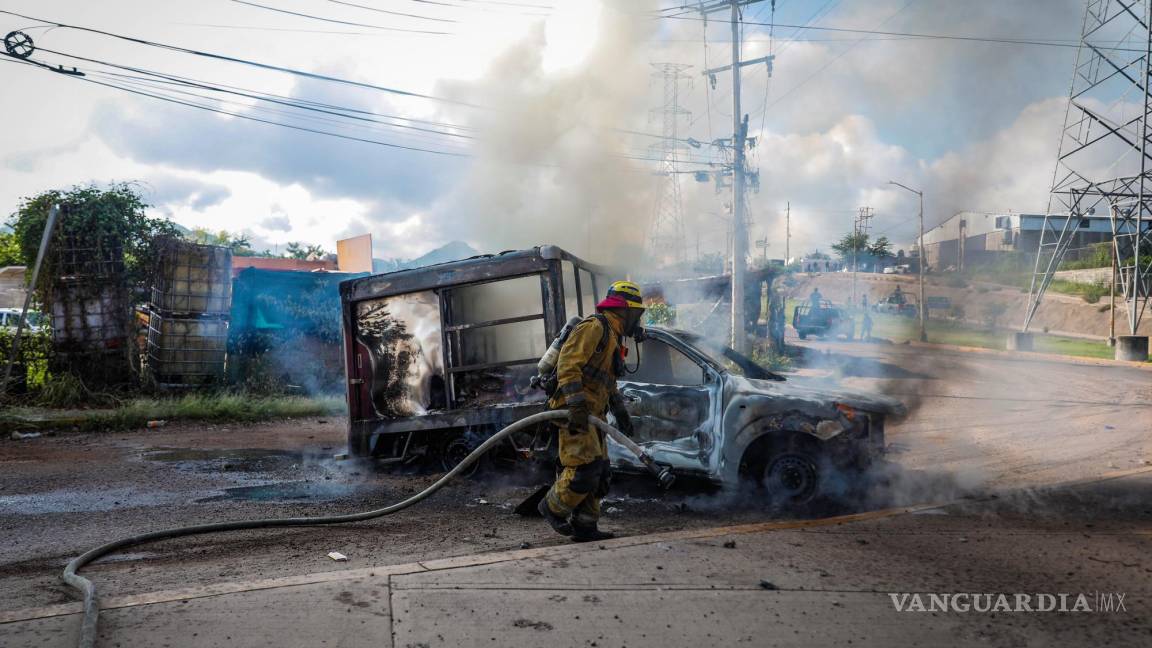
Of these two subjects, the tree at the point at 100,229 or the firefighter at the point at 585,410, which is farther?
the tree at the point at 100,229

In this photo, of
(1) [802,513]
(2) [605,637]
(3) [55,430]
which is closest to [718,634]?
A: (2) [605,637]

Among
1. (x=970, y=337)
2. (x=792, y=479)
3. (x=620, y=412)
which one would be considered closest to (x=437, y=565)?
(x=620, y=412)

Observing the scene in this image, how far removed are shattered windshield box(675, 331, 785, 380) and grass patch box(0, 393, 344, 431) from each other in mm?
7411

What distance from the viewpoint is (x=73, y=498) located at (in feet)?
20.6

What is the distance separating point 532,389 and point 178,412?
22.2 feet

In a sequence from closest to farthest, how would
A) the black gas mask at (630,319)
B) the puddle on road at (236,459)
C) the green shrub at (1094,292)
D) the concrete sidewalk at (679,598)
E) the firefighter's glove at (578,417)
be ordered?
the concrete sidewalk at (679,598)
the firefighter's glove at (578,417)
the black gas mask at (630,319)
the puddle on road at (236,459)
the green shrub at (1094,292)

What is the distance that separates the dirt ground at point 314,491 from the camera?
4531 millimetres

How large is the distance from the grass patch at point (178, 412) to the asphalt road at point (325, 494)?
469mm

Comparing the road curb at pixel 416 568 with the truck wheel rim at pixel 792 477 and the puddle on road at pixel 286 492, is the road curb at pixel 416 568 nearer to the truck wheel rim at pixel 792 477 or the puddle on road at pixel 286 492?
the truck wheel rim at pixel 792 477

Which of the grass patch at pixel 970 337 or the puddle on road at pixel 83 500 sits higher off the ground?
the puddle on road at pixel 83 500

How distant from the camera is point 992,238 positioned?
49.8 meters

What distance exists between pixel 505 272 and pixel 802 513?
10.3 ft

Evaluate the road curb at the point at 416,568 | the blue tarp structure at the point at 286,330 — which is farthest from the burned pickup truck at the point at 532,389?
the blue tarp structure at the point at 286,330

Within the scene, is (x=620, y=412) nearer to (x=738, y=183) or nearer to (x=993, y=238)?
(x=738, y=183)
